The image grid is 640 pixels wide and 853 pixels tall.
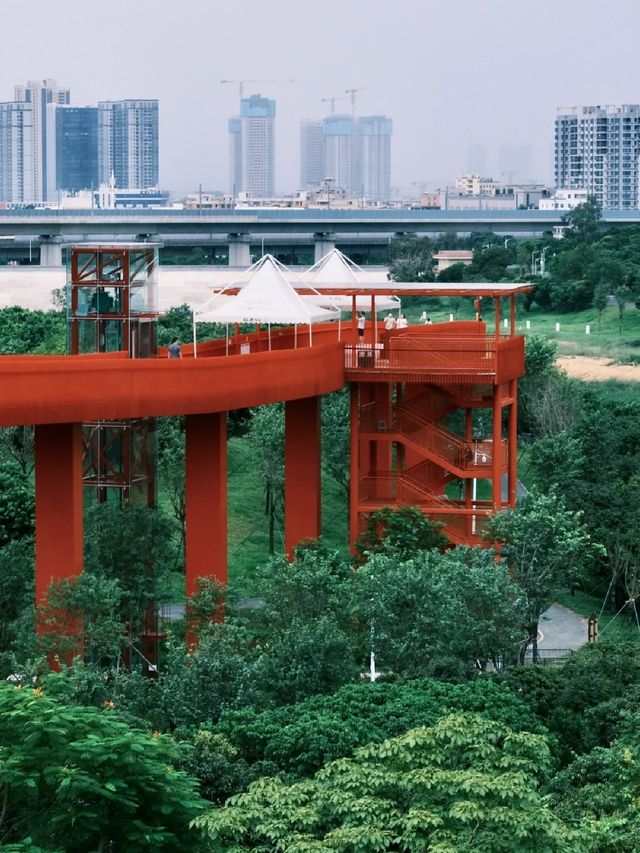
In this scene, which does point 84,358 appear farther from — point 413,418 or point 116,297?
point 413,418

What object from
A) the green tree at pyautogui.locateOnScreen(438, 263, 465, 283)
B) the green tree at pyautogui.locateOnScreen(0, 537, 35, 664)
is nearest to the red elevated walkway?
the green tree at pyautogui.locateOnScreen(0, 537, 35, 664)

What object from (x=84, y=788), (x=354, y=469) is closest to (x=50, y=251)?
(x=354, y=469)

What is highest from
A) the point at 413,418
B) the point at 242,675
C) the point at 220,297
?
the point at 220,297

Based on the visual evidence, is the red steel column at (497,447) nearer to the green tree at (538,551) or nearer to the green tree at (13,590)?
the green tree at (538,551)

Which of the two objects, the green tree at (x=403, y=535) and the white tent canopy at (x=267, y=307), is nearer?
the white tent canopy at (x=267, y=307)

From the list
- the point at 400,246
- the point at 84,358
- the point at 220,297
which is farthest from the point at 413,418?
the point at 400,246

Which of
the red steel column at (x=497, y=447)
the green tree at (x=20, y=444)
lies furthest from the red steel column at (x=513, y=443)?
the green tree at (x=20, y=444)
